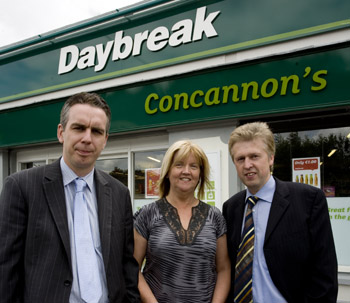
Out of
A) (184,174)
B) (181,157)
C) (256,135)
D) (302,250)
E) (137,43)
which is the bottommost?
(302,250)

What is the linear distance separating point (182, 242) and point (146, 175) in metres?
3.51

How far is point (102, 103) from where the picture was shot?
1.89 metres

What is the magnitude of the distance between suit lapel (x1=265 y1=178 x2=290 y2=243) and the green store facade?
2228mm

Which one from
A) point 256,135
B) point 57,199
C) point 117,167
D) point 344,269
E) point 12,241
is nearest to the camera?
point 12,241

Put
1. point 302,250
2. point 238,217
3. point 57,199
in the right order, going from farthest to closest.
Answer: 1. point 238,217
2. point 302,250
3. point 57,199

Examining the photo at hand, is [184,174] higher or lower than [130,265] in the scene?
higher

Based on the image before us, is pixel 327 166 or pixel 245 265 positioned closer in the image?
pixel 245 265

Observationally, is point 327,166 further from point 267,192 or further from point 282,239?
point 282,239

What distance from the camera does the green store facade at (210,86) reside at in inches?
158

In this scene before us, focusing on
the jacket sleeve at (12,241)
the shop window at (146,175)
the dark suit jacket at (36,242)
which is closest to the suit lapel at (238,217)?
the dark suit jacket at (36,242)

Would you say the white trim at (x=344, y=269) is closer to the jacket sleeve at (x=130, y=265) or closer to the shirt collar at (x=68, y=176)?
the jacket sleeve at (x=130, y=265)

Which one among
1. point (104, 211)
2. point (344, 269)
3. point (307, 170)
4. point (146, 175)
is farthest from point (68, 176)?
point (146, 175)

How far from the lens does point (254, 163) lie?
211 cm

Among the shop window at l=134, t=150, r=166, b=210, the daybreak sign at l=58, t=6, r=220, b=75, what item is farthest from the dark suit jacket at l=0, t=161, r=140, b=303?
the daybreak sign at l=58, t=6, r=220, b=75
